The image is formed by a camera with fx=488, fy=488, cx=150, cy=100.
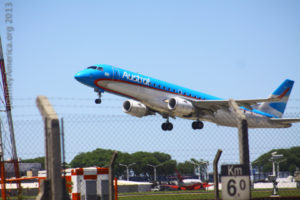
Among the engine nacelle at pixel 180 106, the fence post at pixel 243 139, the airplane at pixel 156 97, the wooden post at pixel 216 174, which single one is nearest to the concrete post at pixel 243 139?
the fence post at pixel 243 139

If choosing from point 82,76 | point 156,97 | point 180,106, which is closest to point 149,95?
point 156,97

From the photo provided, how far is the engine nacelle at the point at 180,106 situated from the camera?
3578 centimetres

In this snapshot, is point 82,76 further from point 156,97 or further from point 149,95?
point 156,97

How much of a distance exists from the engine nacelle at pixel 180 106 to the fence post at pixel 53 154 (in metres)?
27.7

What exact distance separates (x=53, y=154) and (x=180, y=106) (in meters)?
28.1

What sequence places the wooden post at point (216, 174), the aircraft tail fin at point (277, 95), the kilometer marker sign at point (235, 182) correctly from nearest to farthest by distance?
the kilometer marker sign at point (235, 182) < the wooden post at point (216, 174) < the aircraft tail fin at point (277, 95)

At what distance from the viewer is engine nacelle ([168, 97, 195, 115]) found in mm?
35781

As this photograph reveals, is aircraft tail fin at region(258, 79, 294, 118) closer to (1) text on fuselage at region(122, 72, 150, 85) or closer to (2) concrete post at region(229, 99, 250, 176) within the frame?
(1) text on fuselage at region(122, 72, 150, 85)

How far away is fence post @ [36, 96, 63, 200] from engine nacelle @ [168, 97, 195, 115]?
1091 inches

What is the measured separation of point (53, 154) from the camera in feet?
26.5

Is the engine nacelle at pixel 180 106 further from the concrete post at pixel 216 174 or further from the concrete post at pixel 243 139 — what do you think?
the concrete post at pixel 243 139

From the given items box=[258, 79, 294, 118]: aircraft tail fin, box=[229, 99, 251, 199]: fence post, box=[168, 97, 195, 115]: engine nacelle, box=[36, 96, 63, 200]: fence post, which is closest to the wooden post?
box=[229, 99, 251, 199]: fence post

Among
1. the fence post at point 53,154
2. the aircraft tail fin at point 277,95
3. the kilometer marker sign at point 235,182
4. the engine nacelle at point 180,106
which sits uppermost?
the aircraft tail fin at point 277,95

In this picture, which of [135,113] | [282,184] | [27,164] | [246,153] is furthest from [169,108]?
[27,164]
